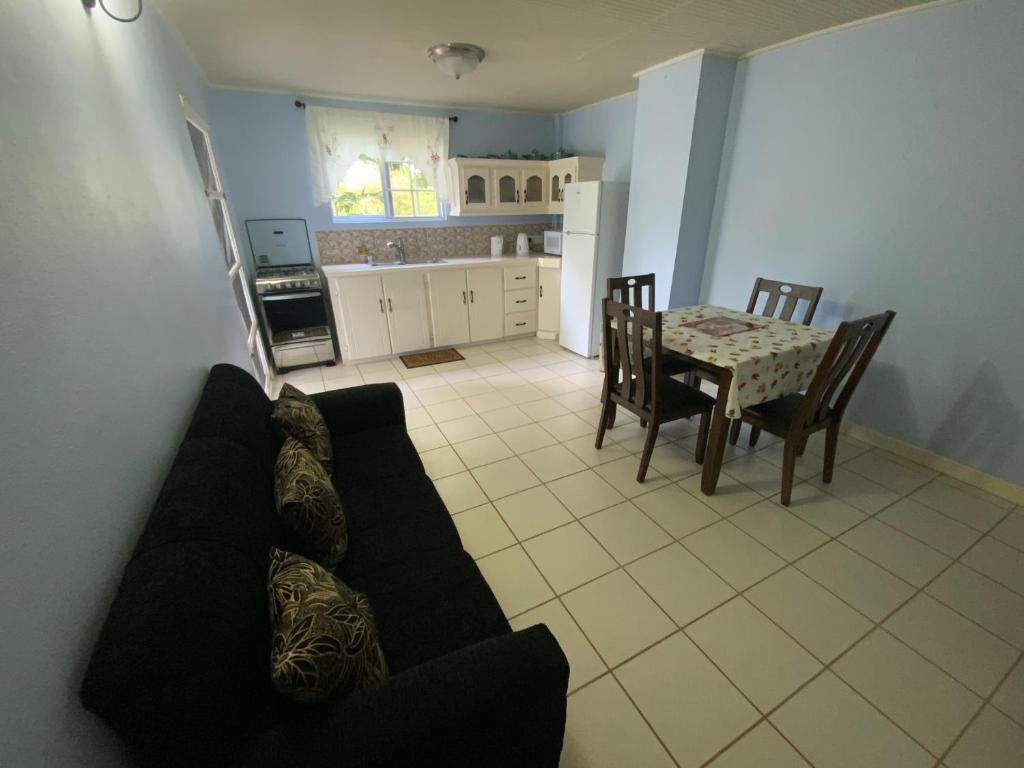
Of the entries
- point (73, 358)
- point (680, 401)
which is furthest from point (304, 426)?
point (680, 401)

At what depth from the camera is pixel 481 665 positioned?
888 mm

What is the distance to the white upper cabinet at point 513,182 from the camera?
14.2ft

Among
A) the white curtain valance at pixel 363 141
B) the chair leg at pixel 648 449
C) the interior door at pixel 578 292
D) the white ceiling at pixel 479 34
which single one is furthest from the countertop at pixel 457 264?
the chair leg at pixel 648 449

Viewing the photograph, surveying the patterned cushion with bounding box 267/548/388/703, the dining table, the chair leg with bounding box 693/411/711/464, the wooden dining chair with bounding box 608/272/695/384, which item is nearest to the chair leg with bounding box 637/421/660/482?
the dining table

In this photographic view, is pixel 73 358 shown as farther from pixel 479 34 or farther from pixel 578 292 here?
pixel 578 292

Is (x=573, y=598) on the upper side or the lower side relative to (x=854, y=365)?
lower

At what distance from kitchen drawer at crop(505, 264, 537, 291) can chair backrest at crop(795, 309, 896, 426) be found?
2.98 metres

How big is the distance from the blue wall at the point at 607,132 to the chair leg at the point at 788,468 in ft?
9.36

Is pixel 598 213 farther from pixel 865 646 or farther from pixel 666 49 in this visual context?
pixel 865 646

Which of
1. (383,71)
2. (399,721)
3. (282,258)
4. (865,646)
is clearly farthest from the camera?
(282,258)

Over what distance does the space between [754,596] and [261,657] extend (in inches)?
67.5

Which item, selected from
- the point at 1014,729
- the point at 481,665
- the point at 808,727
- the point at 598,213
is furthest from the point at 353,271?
the point at 1014,729

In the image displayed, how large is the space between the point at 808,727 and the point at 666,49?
3.51 metres

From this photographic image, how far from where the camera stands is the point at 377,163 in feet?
13.8
